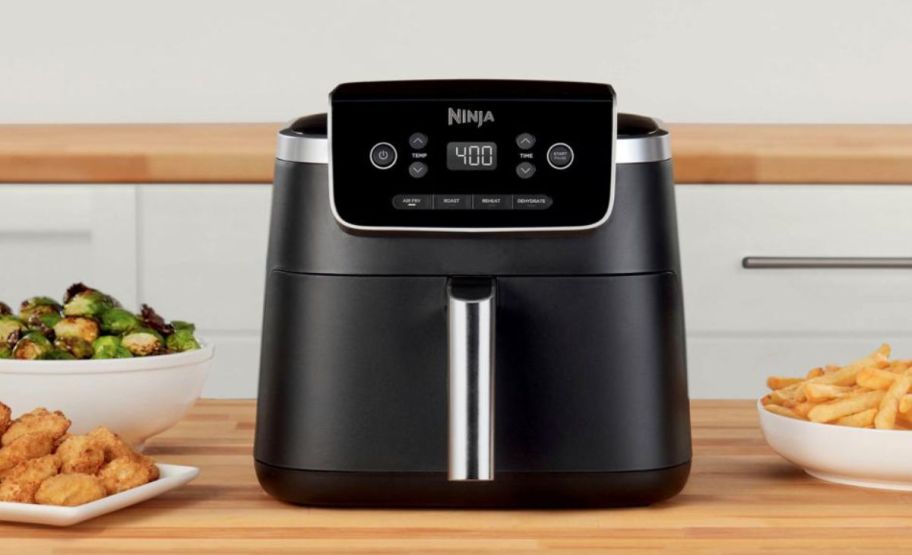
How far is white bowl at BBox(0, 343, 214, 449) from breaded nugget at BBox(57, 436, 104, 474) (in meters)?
0.12

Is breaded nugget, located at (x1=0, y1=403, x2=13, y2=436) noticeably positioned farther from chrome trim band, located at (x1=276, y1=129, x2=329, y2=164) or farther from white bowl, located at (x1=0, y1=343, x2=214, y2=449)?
chrome trim band, located at (x1=276, y1=129, x2=329, y2=164)

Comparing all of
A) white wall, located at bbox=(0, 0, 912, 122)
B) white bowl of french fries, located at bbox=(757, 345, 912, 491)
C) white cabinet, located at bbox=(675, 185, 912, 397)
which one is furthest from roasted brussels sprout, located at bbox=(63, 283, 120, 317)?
white wall, located at bbox=(0, 0, 912, 122)

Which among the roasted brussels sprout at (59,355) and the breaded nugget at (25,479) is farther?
the roasted brussels sprout at (59,355)

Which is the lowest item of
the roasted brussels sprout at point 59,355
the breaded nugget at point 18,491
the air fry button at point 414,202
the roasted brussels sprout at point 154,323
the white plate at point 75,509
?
the white plate at point 75,509

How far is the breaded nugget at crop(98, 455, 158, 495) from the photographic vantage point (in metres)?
0.91

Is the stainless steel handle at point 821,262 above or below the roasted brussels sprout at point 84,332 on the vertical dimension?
below

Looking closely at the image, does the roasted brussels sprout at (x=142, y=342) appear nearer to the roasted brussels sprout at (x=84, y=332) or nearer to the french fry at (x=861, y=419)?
the roasted brussels sprout at (x=84, y=332)

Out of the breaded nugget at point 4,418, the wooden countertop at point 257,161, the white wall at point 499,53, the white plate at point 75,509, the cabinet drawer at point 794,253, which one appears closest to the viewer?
the white plate at point 75,509

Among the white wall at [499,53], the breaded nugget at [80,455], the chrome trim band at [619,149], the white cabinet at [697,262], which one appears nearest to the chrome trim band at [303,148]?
the chrome trim band at [619,149]

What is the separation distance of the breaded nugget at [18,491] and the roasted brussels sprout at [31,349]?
179mm

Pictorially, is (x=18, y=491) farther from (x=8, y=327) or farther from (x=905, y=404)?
(x=905, y=404)

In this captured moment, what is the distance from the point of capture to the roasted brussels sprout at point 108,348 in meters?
1.06

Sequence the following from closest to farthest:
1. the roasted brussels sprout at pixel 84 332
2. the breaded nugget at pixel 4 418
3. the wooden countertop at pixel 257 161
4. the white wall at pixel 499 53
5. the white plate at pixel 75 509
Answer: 1. the white plate at pixel 75 509
2. the breaded nugget at pixel 4 418
3. the roasted brussels sprout at pixel 84 332
4. the wooden countertop at pixel 257 161
5. the white wall at pixel 499 53

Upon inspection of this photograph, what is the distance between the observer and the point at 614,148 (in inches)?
36.6
